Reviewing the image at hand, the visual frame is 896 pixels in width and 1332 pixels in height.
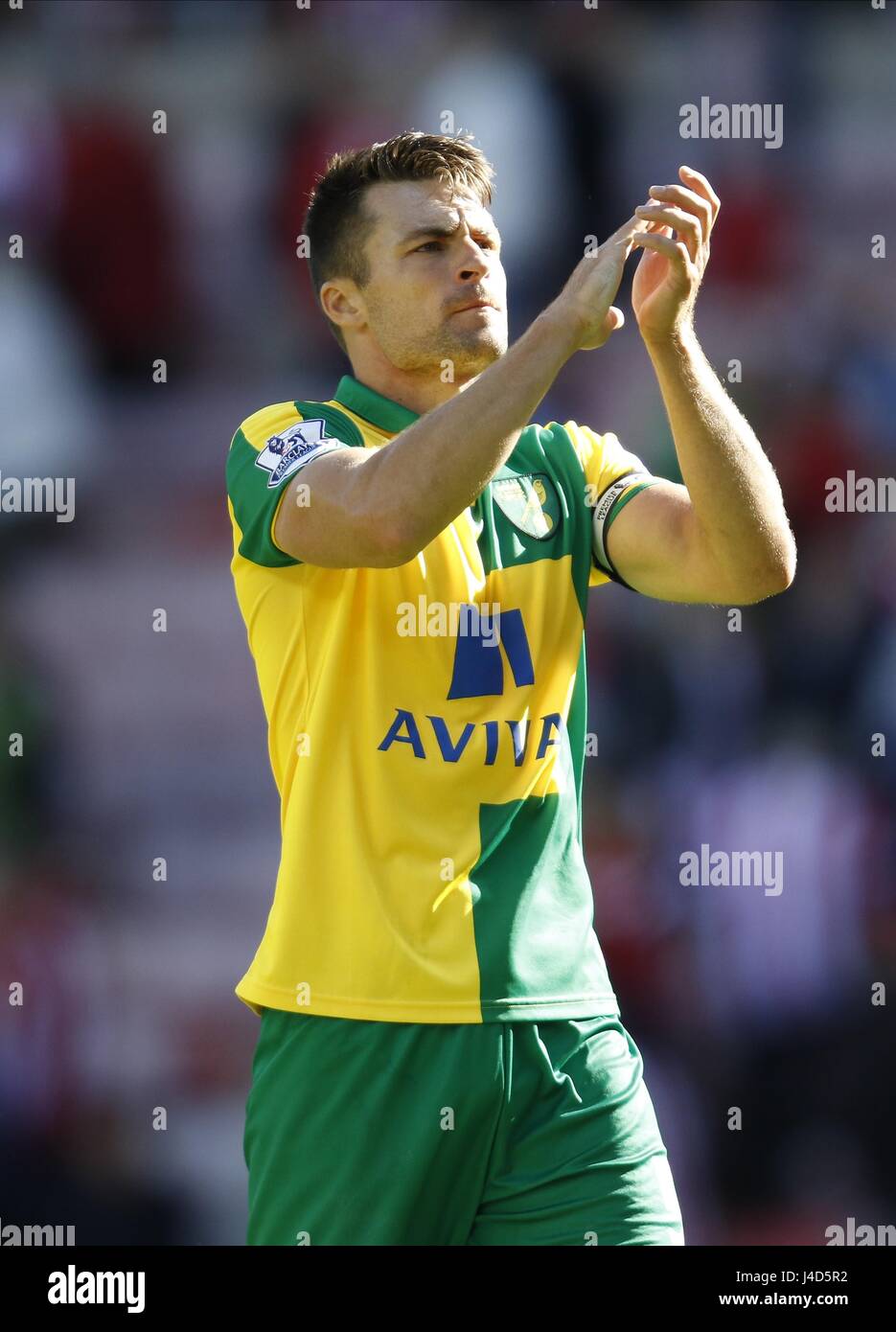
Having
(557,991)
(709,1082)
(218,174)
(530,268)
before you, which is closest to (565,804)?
(557,991)

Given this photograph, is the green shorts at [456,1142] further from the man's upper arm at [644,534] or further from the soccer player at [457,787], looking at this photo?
the man's upper arm at [644,534]

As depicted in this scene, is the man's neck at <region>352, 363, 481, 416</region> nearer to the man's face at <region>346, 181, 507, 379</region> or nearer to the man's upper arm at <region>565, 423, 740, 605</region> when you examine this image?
the man's face at <region>346, 181, 507, 379</region>

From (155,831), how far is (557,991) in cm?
289

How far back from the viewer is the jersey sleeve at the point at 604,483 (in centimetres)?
284

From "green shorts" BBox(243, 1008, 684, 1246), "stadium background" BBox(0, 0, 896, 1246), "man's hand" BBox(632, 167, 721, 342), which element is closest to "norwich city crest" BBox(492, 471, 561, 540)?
"man's hand" BBox(632, 167, 721, 342)

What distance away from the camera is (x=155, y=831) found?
526cm

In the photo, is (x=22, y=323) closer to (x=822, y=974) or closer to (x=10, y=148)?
(x=10, y=148)

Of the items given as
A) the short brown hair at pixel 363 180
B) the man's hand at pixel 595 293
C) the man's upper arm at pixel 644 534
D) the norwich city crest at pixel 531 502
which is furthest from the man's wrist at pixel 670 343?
the short brown hair at pixel 363 180

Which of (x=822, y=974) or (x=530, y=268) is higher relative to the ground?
(x=530, y=268)

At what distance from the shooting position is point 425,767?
2564mm

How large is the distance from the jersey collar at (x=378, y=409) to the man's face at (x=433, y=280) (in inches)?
2.7

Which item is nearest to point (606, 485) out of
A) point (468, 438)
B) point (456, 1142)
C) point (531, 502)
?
point (531, 502)

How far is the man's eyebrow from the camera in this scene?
2.87m

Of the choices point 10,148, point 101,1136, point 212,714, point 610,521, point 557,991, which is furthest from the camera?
point 10,148
